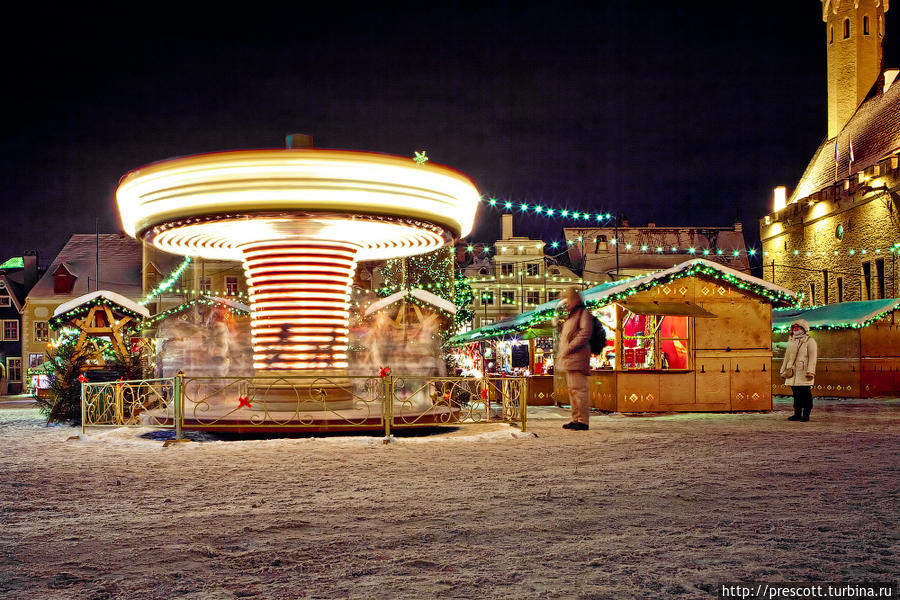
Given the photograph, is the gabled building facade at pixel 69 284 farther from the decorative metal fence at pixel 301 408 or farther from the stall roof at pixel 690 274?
the decorative metal fence at pixel 301 408

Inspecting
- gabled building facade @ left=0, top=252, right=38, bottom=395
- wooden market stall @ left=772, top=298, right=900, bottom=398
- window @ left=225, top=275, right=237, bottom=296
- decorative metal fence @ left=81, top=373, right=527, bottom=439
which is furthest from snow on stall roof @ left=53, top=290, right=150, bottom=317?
gabled building facade @ left=0, top=252, right=38, bottom=395

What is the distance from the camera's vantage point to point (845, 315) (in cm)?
2497

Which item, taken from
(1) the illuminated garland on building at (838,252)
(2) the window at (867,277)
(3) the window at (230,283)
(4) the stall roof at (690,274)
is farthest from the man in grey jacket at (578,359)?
(3) the window at (230,283)

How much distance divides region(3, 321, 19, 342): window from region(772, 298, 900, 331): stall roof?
4177 centimetres

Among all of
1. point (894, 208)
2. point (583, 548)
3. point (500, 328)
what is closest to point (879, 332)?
point (500, 328)

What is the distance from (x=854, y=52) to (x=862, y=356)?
93.9ft

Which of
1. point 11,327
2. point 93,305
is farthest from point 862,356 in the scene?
point 11,327

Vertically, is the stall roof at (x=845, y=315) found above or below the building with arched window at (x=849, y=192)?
below

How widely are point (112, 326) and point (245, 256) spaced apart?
866cm

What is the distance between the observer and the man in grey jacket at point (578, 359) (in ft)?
39.9

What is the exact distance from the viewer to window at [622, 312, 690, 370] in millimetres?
17062

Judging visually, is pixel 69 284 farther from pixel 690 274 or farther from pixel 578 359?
pixel 578 359

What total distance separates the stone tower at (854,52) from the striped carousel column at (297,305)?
41112 mm

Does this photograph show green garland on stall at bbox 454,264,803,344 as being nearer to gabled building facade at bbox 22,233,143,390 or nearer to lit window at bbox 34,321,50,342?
gabled building facade at bbox 22,233,143,390
